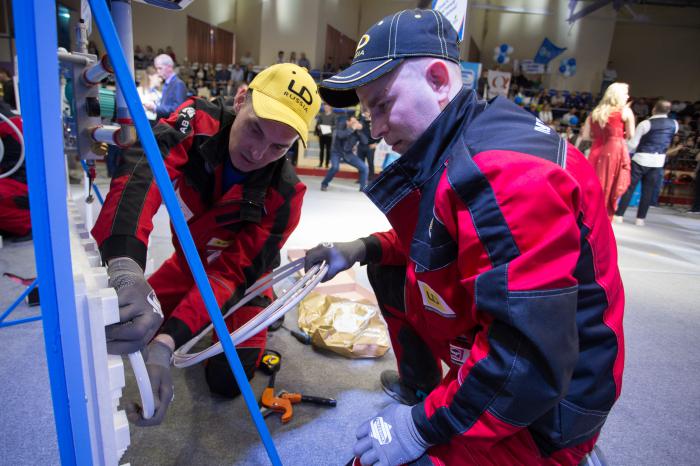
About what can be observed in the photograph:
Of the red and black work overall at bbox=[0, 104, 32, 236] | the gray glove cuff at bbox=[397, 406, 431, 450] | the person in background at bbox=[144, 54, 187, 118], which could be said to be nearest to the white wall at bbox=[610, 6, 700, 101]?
the person in background at bbox=[144, 54, 187, 118]

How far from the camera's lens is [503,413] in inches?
28.9

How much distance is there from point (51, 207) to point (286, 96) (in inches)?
34.3

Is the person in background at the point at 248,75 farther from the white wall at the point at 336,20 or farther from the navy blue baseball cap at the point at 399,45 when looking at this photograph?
the navy blue baseball cap at the point at 399,45

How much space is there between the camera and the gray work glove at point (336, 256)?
1.43 meters

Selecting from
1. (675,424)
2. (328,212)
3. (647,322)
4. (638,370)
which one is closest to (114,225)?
(675,424)

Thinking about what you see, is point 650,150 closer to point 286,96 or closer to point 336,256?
point 336,256

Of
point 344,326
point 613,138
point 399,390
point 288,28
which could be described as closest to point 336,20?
point 288,28

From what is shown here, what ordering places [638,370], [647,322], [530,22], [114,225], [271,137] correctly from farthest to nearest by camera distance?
1. [530,22]
2. [647,322]
3. [638,370]
4. [271,137]
5. [114,225]

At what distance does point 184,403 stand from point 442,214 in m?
1.15

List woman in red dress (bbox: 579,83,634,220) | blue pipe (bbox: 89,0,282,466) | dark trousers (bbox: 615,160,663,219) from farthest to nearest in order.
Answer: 1. dark trousers (bbox: 615,160,663,219)
2. woman in red dress (bbox: 579,83,634,220)
3. blue pipe (bbox: 89,0,282,466)

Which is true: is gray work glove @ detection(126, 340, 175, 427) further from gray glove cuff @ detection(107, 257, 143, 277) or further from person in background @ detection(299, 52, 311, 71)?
person in background @ detection(299, 52, 311, 71)

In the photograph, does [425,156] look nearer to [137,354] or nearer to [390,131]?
[390,131]

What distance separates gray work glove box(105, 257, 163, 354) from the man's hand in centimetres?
48

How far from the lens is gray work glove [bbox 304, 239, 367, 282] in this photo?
1428mm
